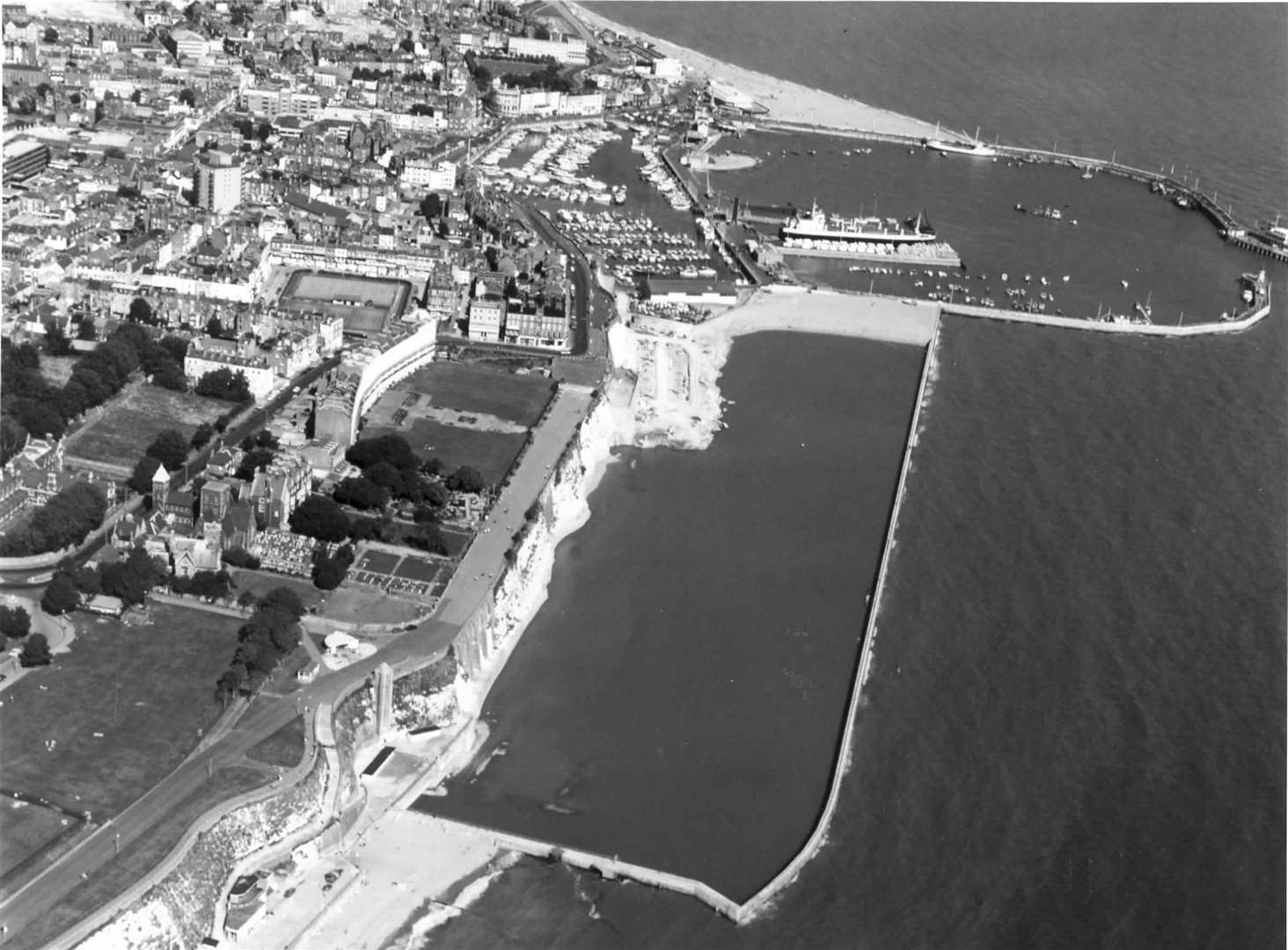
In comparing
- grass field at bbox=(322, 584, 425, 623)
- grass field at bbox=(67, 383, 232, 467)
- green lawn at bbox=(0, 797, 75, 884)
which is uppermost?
green lawn at bbox=(0, 797, 75, 884)

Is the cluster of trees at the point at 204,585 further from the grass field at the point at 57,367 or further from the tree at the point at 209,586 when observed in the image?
the grass field at the point at 57,367

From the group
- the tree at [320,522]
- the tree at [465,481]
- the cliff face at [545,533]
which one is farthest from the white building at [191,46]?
the tree at [320,522]

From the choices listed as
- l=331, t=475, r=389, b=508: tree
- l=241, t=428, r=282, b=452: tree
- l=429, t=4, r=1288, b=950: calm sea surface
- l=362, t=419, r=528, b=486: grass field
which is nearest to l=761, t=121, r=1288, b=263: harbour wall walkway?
l=429, t=4, r=1288, b=950: calm sea surface

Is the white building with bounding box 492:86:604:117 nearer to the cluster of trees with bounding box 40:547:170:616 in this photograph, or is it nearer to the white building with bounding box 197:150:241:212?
the white building with bounding box 197:150:241:212

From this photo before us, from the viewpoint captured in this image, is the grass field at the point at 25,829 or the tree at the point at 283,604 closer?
the grass field at the point at 25,829

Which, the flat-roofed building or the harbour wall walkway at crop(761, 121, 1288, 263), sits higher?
the harbour wall walkway at crop(761, 121, 1288, 263)

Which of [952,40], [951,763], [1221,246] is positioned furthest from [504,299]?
[952,40]

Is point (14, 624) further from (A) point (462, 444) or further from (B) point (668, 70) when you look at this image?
(B) point (668, 70)
